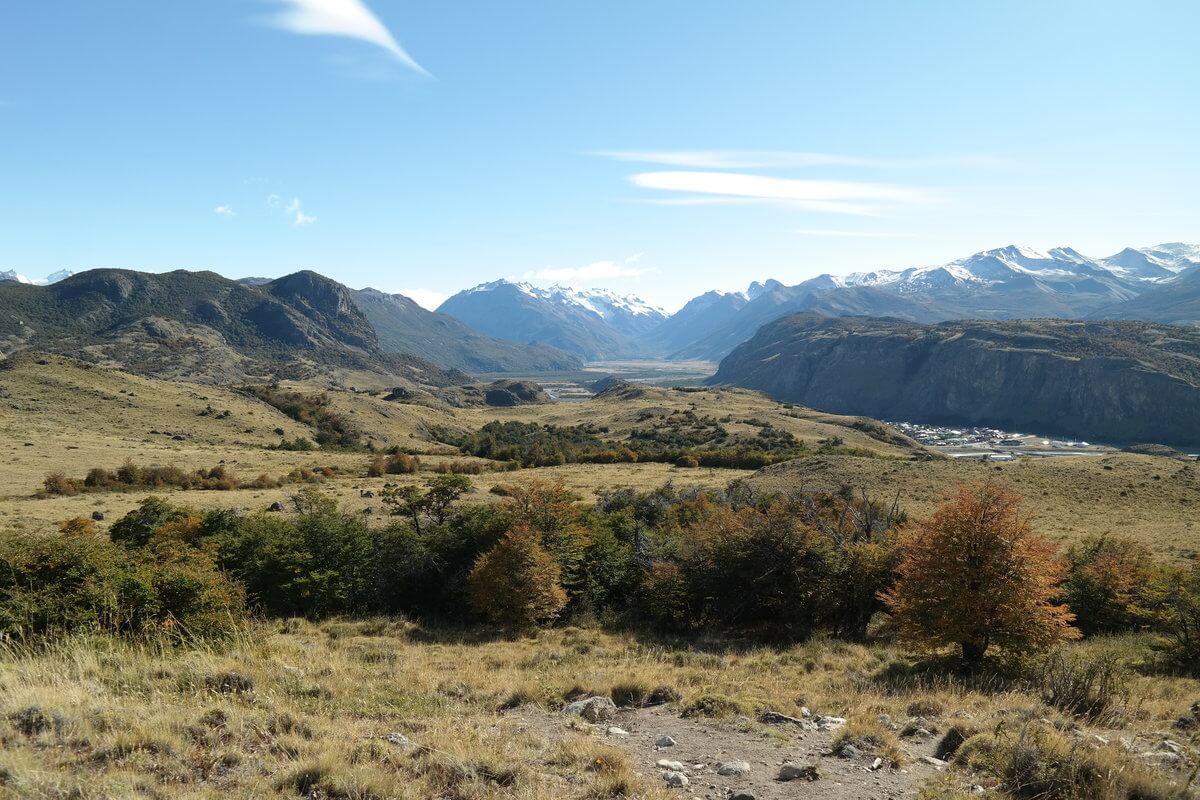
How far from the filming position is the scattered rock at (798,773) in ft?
31.0

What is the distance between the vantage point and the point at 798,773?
955 centimetres

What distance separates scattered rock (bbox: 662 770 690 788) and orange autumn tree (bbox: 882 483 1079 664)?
14.0m

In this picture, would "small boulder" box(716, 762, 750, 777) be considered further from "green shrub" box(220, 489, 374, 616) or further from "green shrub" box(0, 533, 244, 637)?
"green shrub" box(220, 489, 374, 616)

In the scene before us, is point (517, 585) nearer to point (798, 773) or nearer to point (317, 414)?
point (798, 773)

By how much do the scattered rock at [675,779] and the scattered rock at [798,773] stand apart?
1.50 m

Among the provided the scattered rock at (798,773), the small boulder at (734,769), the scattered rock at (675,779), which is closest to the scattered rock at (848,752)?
the scattered rock at (798,773)

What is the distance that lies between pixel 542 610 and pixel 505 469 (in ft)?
198

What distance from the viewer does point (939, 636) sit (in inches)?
778

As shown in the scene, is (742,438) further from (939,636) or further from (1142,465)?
(939,636)

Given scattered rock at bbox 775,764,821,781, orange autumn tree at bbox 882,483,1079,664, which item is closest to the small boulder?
scattered rock at bbox 775,764,821,781

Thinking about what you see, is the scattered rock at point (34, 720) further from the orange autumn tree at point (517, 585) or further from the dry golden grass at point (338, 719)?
the orange autumn tree at point (517, 585)

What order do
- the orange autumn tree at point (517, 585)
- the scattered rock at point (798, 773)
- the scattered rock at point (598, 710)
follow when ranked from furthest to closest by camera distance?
the orange autumn tree at point (517, 585)
the scattered rock at point (598, 710)
the scattered rock at point (798, 773)

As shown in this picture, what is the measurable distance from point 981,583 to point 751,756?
12785 millimetres

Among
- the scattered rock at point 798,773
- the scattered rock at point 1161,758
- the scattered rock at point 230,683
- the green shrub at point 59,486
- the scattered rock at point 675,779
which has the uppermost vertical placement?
the scattered rock at point 230,683
